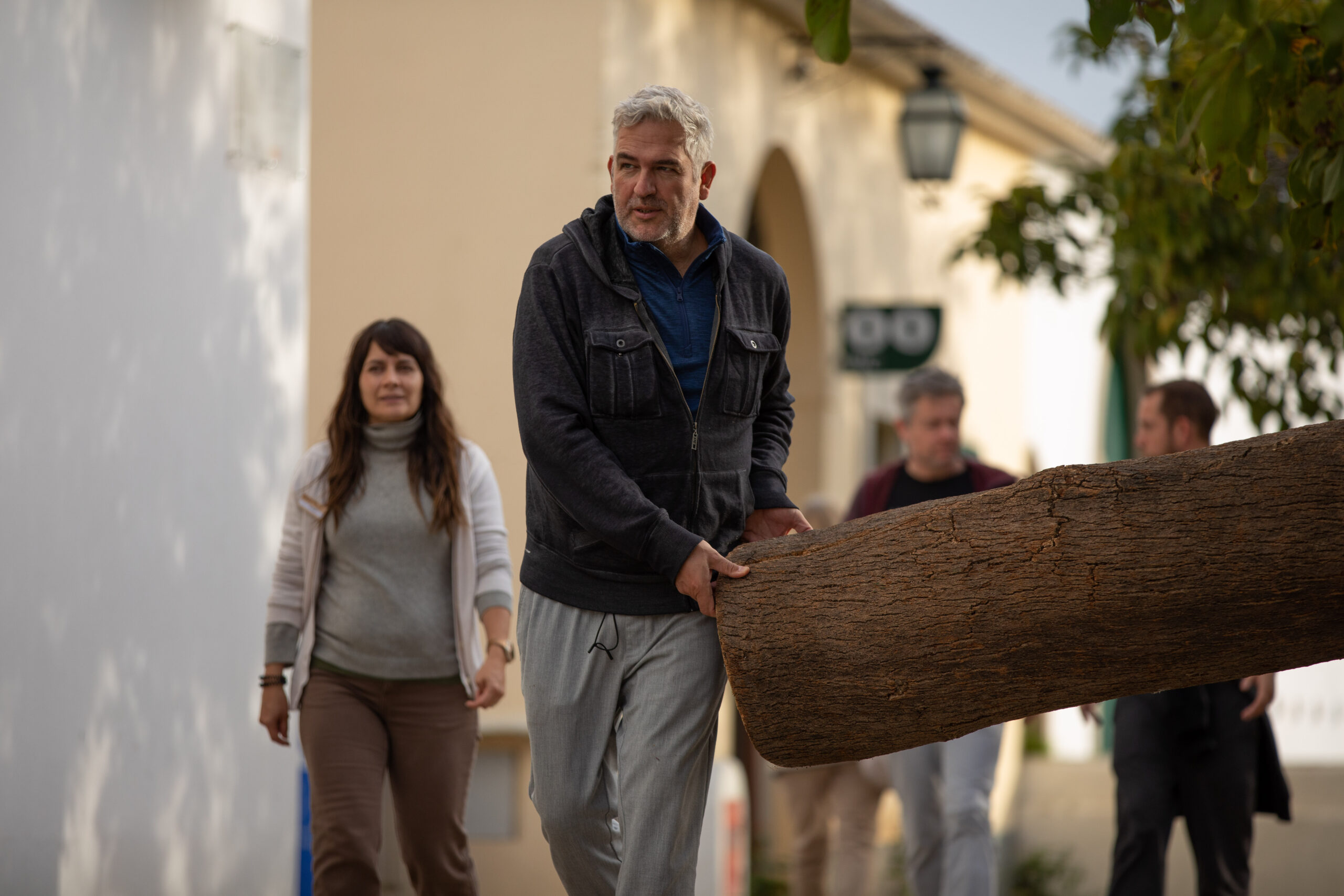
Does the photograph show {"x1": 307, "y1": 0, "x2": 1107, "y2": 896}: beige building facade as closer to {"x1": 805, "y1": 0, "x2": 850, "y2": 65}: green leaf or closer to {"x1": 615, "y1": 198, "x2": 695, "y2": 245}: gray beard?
{"x1": 615, "y1": 198, "x2": 695, "y2": 245}: gray beard

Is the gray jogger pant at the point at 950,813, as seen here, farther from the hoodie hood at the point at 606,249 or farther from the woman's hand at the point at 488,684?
the hoodie hood at the point at 606,249

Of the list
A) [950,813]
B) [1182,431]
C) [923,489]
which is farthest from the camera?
[923,489]

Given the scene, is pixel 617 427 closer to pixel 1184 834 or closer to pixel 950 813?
pixel 950 813

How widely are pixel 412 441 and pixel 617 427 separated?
68.3 inches

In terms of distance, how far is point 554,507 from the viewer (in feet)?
12.7

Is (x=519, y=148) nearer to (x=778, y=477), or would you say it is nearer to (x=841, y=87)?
(x=841, y=87)

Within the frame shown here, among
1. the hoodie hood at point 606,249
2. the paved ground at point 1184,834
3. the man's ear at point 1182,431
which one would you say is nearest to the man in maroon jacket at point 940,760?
the man's ear at point 1182,431

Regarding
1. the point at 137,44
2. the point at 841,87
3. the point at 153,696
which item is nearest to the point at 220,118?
the point at 137,44

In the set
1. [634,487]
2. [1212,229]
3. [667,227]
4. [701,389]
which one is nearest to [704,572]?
[634,487]

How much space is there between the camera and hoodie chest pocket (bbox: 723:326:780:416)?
3.84 metres

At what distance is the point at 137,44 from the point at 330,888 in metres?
2.81

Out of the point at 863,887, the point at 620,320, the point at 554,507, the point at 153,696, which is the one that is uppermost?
the point at 620,320

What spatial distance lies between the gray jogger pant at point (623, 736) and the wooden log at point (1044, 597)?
0.18m

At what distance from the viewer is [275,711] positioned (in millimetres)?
5148
